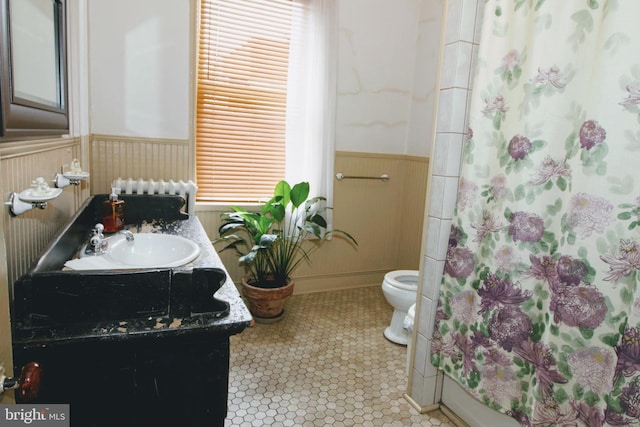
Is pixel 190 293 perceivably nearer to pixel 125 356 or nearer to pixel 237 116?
pixel 125 356

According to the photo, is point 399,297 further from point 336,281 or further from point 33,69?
point 33,69

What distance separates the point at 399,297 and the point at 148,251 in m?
1.49

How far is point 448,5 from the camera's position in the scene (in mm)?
1604

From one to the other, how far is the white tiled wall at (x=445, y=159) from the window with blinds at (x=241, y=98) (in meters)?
1.55

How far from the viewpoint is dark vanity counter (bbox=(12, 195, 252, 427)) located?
2.83ft

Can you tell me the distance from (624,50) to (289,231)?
2.15 metres

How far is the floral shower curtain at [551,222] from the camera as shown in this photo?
111 centimetres

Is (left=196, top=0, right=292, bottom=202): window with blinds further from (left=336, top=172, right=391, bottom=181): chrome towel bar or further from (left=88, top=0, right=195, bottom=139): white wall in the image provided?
(left=336, top=172, right=391, bottom=181): chrome towel bar

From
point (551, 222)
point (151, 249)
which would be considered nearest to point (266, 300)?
point (151, 249)

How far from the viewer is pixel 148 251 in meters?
1.59

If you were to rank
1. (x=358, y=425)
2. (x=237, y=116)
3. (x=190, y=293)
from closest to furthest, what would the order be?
(x=190, y=293)
(x=358, y=425)
(x=237, y=116)

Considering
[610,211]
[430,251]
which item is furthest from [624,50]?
[430,251]

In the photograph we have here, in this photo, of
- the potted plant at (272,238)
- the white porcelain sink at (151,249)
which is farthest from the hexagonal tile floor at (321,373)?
the white porcelain sink at (151,249)

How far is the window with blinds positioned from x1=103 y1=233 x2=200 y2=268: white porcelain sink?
47.9 inches
